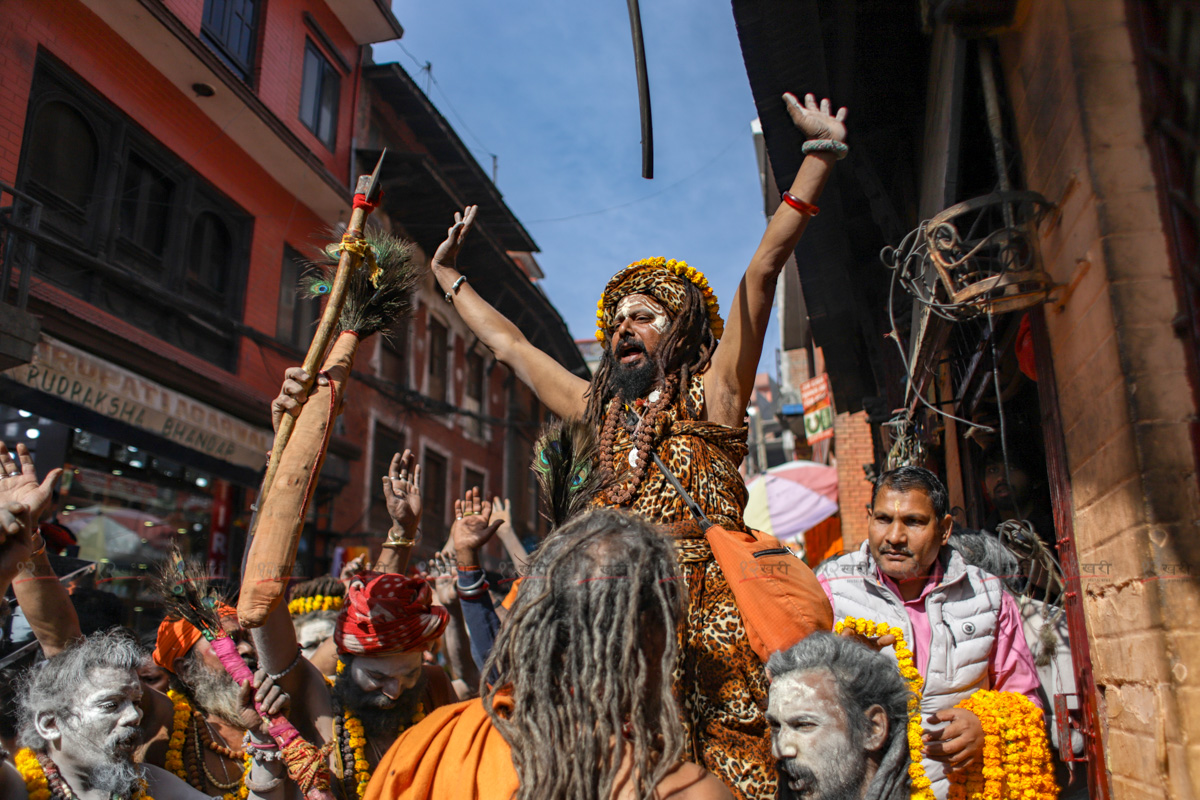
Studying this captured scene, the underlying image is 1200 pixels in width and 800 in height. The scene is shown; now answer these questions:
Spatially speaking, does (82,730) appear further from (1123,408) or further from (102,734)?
(1123,408)

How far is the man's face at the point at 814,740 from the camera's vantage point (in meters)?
2.14

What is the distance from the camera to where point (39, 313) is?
818cm

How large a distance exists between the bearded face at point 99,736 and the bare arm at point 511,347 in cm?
168

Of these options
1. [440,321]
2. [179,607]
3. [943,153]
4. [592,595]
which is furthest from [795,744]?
[440,321]

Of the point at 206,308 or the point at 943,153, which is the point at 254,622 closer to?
the point at 943,153

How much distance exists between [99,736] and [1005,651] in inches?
121

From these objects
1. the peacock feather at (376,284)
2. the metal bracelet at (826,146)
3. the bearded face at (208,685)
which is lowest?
the bearded face at (208,685)

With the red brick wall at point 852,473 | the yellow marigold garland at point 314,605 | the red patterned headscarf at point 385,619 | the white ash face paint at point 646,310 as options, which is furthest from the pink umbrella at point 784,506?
the white ash face paint at point 646,310

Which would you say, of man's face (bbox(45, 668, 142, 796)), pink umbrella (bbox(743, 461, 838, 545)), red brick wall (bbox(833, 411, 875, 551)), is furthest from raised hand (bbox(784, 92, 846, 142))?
pink umbrella (bbox(743, 461, 838, 545))

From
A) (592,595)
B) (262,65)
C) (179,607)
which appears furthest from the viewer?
(262,65)

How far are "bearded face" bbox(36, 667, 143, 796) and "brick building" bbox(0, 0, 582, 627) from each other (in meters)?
3.64

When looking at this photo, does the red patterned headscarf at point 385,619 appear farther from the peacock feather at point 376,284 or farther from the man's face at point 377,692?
the peacock feather at point 376,284

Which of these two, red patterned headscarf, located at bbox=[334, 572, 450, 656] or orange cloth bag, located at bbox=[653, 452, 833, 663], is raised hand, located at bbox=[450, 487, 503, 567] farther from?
orange cloth bag, located at bbox=[653, 452, 833, 663]

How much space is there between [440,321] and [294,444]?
15509mm
